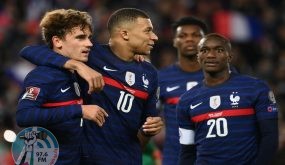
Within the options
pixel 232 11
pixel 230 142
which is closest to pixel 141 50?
pixel 230 142

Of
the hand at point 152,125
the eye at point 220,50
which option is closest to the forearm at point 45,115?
the hand at point 152,125

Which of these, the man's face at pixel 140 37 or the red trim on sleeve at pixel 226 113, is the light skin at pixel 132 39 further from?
the red trim on sleeve at pixel 226 113

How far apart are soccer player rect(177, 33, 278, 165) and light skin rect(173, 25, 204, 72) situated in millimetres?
1118

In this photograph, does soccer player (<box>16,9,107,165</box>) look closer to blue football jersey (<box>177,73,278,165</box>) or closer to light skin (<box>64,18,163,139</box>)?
light skin (<box>64,18,163,139</box>)

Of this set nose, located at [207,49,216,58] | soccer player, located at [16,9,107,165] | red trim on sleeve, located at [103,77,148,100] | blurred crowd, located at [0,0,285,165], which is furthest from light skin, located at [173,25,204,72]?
blurred crowd, located at [0,0,285,165]

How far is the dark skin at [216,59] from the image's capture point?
6.96 metres

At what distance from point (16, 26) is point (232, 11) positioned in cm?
369

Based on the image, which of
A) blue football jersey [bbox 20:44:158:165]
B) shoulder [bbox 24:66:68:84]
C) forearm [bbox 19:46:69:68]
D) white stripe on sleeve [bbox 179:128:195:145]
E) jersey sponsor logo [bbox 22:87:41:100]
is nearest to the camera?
jersey sponsor logo [bbox 22:87:41:100]

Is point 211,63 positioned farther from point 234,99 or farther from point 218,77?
point 234,99

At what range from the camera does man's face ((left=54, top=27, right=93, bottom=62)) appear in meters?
6.31

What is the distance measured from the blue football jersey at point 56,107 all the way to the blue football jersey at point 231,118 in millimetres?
1105

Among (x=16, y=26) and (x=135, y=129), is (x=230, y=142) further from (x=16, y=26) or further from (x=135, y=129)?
(x=16, y=26)

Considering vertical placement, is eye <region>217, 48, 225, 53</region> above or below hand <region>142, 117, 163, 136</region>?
above

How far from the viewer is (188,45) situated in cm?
829
